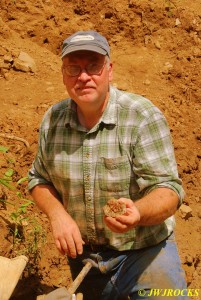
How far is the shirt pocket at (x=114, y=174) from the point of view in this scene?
2.32 m

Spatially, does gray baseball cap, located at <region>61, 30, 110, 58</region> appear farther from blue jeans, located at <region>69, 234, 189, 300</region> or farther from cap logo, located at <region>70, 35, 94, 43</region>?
blue jeans, located at <region>69, 234, 189, 300</region>

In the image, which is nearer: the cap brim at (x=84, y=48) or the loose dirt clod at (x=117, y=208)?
the loose dirt clod at (x=117, y=208)

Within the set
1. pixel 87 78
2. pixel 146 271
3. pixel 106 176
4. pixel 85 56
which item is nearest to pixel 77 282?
pixel 146 271

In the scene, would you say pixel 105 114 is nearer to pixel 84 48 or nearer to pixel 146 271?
pixel 84 48

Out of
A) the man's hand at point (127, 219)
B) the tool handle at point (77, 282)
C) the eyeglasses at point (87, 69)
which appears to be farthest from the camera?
the eyeglasses at point (87, 69)

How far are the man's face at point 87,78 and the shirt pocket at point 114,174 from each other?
0.31 m

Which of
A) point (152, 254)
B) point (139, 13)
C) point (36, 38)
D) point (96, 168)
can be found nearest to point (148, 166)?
point (96, 168)

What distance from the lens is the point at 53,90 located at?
15.0ft

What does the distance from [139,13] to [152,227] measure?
3.95 m

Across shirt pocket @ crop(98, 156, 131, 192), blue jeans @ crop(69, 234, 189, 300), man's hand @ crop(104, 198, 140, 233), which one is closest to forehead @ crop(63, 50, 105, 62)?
shirt pocket @ crop(98, 156, 131, 192)

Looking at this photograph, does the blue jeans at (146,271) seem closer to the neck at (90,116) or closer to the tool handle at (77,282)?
the tool handle at (77,282)

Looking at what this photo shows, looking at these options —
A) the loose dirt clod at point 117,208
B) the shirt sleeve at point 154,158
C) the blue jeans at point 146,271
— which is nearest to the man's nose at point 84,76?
the shirt sleeve at point 154,158

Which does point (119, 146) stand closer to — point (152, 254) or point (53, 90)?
point (152, 254)

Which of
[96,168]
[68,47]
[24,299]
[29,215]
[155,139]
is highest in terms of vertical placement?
[68,47]
